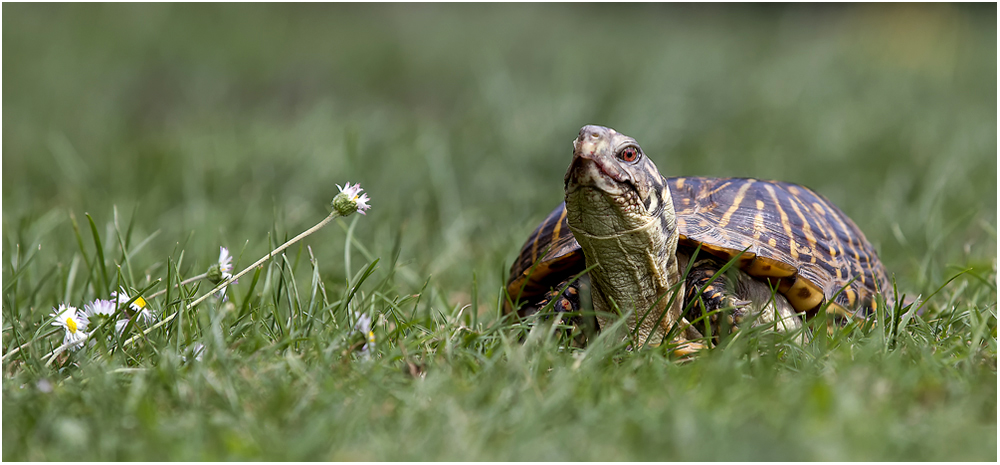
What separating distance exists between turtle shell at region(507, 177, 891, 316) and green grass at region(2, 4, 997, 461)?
0.68ft

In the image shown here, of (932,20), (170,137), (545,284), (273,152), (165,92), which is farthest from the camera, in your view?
(932,20)

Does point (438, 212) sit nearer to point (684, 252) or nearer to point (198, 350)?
point (684, 252)

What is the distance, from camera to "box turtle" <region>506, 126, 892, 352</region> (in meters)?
1.83

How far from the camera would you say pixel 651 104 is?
4832 millimetres

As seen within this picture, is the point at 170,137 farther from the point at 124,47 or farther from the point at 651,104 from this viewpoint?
the point at 651,104

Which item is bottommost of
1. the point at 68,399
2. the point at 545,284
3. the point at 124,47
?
the point at 545,284

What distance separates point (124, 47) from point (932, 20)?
9.53 meters

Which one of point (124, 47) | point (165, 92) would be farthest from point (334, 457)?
point (124, 47)

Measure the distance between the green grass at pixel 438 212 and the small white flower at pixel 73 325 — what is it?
60mm

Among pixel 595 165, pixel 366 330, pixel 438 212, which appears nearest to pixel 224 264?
pixel 366 330

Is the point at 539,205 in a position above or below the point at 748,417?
below

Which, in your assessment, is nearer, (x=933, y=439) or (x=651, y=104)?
(x=933, y=439)

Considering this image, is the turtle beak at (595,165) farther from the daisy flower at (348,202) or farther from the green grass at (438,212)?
the daisy flower at (348,202)

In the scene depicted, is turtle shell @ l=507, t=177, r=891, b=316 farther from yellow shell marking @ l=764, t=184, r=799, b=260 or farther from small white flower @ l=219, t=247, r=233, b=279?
small white flower @ l=219, t=247, r=233, b=279
